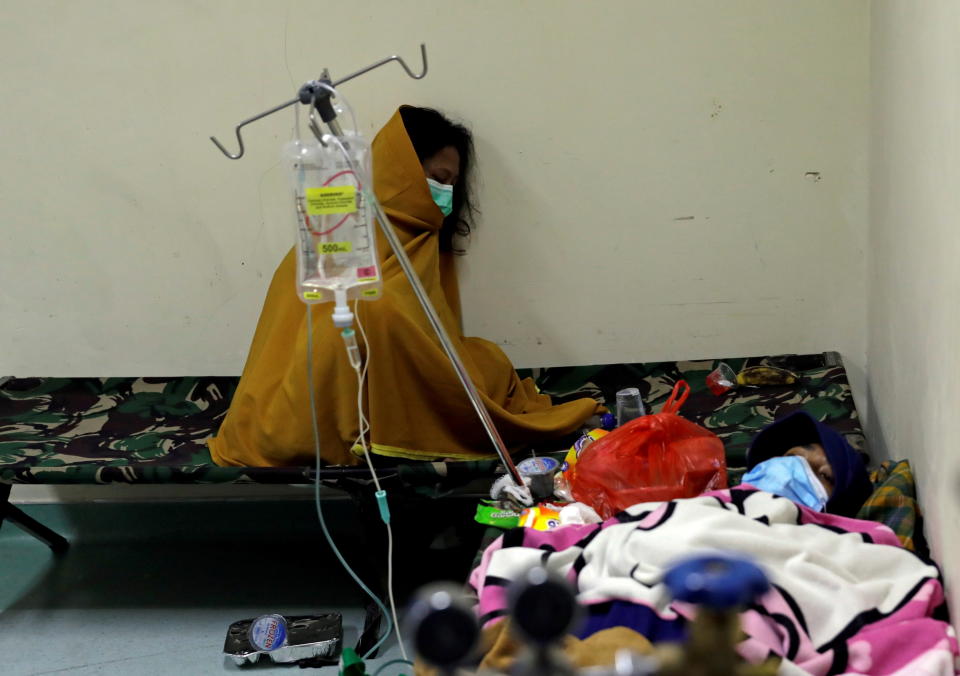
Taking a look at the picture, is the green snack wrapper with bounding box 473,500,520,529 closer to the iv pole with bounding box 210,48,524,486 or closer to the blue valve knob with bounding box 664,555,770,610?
the iv pole with bounding box 210,48,524,486

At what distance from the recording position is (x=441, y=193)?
8.55 ft

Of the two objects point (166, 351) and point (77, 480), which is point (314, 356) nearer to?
point (77, 480)

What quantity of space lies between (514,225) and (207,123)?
955 mm

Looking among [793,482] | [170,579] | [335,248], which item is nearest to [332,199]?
[335,248]

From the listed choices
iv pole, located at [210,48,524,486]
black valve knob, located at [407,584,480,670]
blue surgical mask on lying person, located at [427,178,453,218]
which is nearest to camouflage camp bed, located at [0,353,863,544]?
iv pole, located at [210,48,524,486]

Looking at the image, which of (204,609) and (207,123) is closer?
(204,609)

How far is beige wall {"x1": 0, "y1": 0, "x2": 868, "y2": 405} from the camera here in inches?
104

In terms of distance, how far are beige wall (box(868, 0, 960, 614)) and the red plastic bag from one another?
1.30 feet

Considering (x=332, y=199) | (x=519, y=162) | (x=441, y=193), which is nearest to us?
(x=332, y=199)

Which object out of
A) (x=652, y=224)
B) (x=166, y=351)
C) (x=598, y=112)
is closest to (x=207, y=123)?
(x=166, y=351)

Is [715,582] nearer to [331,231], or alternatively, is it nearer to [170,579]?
[331,231]

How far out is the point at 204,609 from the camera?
2.48m

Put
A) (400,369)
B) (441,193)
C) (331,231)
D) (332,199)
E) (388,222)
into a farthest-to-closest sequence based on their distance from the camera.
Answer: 1. (441,193)
2. (400,369)
3. (388,222)
4. (331,231)
5. (332,199)

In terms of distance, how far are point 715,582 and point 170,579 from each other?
2305mm
